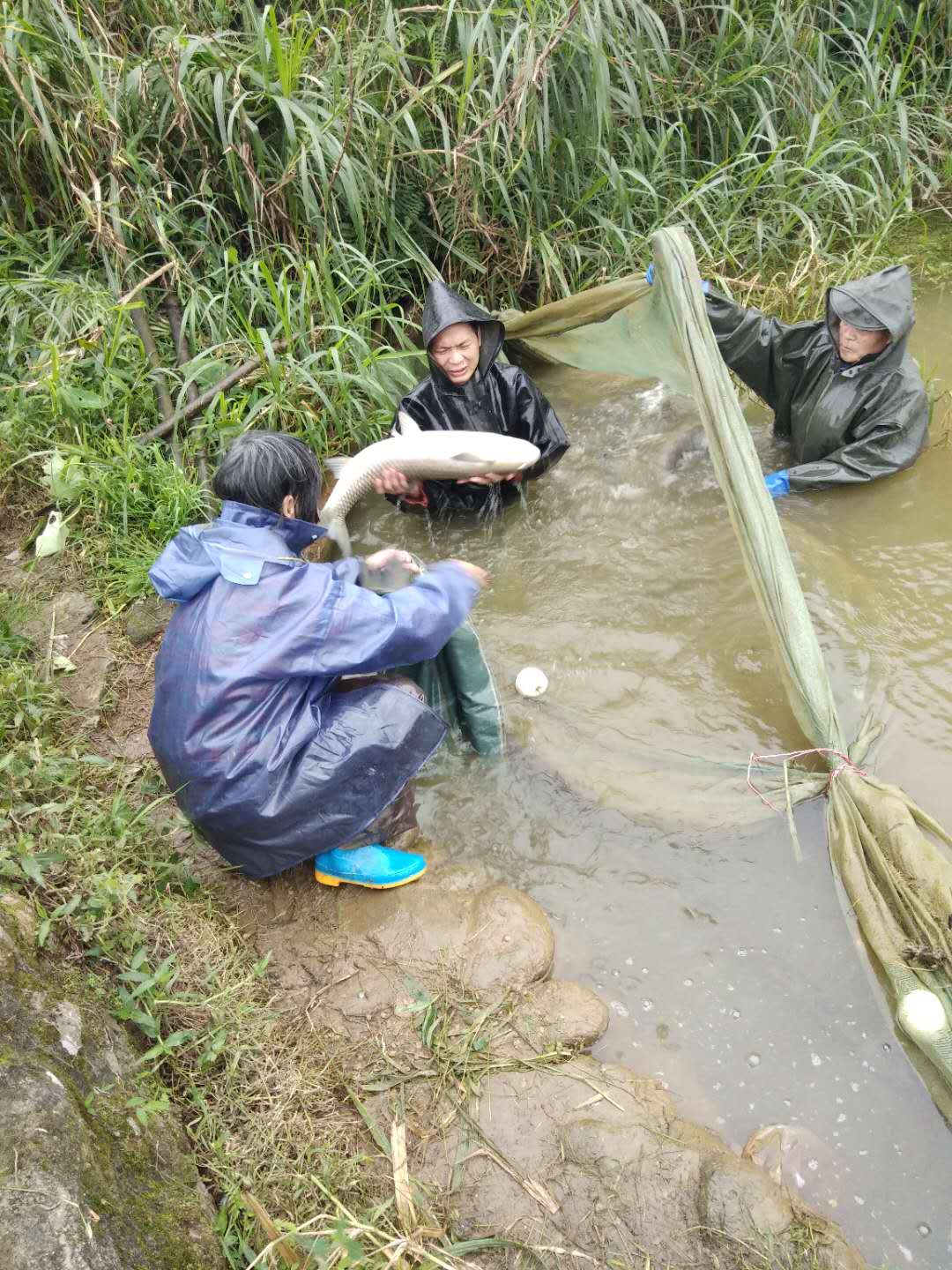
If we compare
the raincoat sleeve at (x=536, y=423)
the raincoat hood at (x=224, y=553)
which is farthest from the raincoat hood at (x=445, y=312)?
the raincoat hood at (x=224, y=553)

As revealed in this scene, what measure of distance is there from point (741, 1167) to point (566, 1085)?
470 millimetres

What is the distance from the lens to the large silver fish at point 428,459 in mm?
4000

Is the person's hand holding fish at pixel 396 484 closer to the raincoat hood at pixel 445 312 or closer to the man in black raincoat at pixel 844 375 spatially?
the raincoat hood at pixel 445 312

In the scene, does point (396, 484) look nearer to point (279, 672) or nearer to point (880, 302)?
point (279, 672)

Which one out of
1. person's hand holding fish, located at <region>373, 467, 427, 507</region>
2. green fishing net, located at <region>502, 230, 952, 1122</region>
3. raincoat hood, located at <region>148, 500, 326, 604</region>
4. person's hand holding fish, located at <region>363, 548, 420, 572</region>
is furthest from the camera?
person's hand holding fish, located at <region>373, 467, 427, 507</region>

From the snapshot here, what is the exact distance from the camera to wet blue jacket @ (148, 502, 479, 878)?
2.47 meters

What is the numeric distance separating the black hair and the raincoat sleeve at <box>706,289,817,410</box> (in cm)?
258

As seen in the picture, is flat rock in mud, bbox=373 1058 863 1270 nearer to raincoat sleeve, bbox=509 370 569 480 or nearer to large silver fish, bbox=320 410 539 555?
large silver fish, bbox=320 410 539 555

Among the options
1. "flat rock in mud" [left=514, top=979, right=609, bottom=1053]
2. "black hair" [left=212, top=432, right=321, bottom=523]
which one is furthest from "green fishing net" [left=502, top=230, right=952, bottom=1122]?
"black hair" [left=212, top=432, right=321, bottom=523]

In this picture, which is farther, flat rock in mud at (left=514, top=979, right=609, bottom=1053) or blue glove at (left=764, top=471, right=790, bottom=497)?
blue glove at (left=764, top=471, right=790, bottom=497)

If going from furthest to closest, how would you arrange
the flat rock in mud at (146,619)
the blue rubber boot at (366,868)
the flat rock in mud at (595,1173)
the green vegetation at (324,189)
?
the green vegetation at (324,189)
the flat rock in mud at (146,619)
the blue rubber boot at (366,868)
the flat rock in mud at (595,1173)

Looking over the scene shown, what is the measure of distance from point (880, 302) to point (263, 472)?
2938 mm

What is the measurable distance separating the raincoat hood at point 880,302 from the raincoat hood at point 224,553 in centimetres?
287

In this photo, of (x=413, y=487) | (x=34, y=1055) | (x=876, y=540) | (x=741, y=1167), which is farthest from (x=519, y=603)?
(x=34, y=1055)
